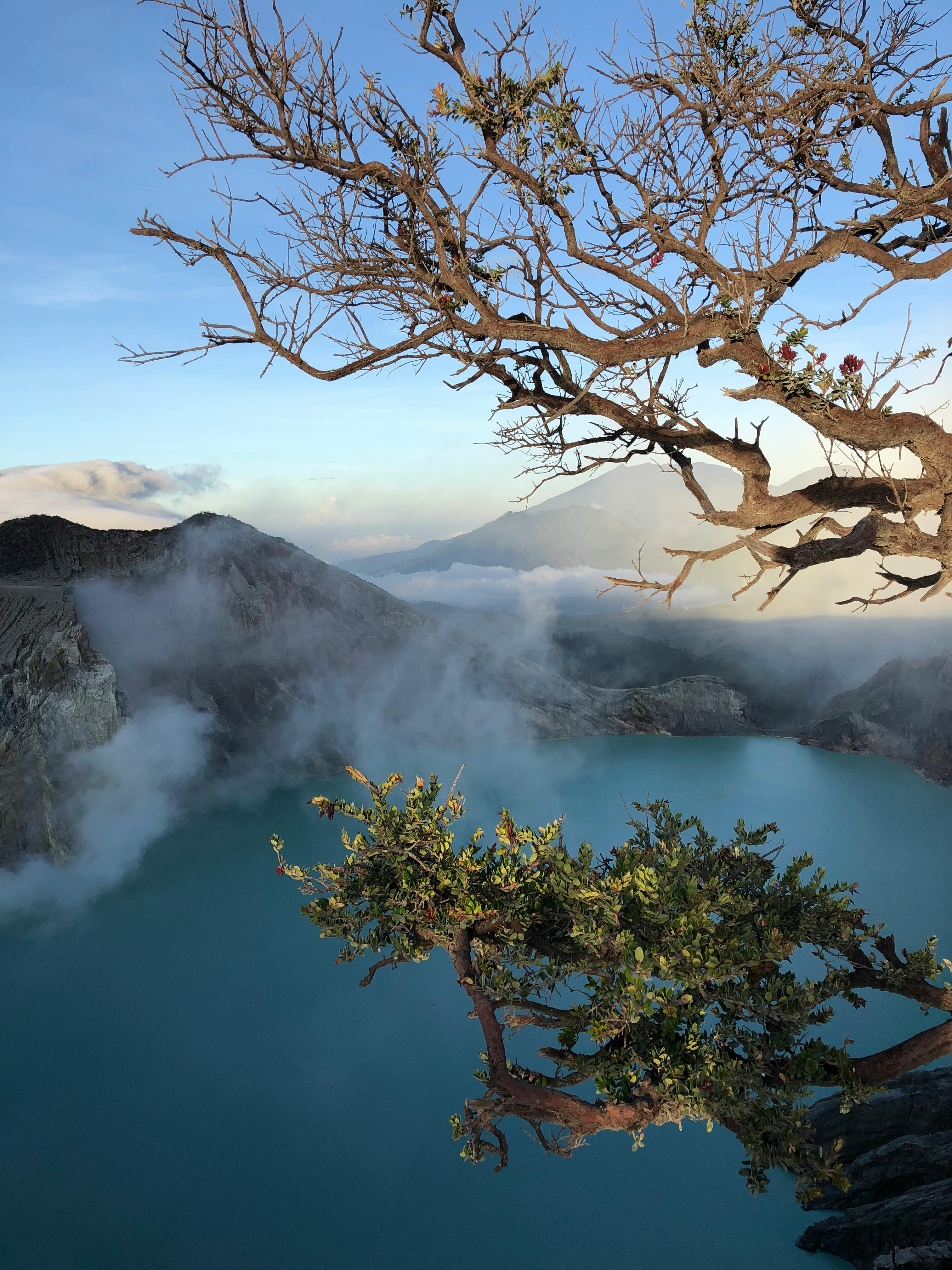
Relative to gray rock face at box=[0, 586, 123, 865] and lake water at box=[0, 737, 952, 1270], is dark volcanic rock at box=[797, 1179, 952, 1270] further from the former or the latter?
gray rock face at box=[0, 586, 123, 865]

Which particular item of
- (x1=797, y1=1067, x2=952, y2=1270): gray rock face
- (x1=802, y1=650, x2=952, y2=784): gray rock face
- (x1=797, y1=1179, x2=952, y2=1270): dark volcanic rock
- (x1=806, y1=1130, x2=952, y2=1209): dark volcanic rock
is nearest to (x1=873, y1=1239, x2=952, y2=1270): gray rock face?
(x1=797, y1=1067, x2=952, y2=1270): gray rock face

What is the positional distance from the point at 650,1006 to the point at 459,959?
1011 mm

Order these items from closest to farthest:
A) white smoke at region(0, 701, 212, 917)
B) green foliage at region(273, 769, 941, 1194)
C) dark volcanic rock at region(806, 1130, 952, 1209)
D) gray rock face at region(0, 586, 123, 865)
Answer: green foliage at region(273, 769, 941, 1194)
dark volcanic rock at region(806, 1130, 952, 1209)
white smoke at region(0, 701, 212, 917)
gray rock face at region(0, 586, 123, 865)

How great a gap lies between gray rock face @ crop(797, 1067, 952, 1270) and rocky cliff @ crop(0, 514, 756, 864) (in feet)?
49.1

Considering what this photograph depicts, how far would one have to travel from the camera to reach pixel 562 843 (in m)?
3.89

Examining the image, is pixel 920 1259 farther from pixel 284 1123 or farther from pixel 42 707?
pixel 42 707

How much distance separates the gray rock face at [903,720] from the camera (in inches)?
884

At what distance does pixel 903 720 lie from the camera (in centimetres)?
2420

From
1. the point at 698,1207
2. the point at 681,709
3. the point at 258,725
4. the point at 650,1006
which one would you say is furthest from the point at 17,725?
the point at 681,709

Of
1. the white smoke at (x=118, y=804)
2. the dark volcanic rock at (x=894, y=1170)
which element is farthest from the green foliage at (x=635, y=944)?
the white smoke at (x=118, y=804)

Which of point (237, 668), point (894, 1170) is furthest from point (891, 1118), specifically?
point (237, 668)

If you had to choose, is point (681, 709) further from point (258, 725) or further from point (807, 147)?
point (807, 147)

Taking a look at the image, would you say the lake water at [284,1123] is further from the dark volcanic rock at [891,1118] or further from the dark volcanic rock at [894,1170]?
the dark volcanic rock at [891,1118]

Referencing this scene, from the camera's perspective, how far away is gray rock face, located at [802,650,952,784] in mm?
22453
